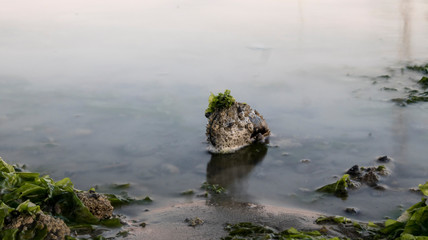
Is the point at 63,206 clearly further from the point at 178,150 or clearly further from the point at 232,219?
the point at 178,150

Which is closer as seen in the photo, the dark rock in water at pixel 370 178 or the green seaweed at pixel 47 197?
the green seaweed at pixel 47 197

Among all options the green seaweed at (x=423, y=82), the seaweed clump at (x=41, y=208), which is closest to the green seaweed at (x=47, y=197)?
the seaweed clump at (x=41, y=208)

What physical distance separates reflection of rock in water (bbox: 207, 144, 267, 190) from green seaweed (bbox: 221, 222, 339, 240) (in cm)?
110

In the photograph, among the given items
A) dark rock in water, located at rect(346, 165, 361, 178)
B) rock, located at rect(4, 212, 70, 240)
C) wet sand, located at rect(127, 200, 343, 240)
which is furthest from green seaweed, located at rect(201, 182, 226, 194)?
rock, located at rect(4, 212, 70, 240)

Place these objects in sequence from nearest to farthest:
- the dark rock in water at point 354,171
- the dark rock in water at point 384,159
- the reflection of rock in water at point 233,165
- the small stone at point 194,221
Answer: the small stone at point 194,221, the dark rock in water at point 354,171, the reflection of rock in water at point 233,165, the dark rock in water at point 384,159

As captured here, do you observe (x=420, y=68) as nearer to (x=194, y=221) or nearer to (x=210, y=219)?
(x=210, y=219)

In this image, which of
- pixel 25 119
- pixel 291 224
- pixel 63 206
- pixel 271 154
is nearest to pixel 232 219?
pixel 291 224

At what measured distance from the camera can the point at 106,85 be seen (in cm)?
757

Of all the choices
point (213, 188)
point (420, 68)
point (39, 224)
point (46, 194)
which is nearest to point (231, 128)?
point (213, 188)

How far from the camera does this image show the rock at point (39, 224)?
3.10 m

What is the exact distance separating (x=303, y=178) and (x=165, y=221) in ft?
5.35

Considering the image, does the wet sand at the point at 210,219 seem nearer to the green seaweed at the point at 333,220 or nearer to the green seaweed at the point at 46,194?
the green seaweed at the point at 333,220

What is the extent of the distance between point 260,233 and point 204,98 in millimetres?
3617

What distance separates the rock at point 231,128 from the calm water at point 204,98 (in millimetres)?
136
